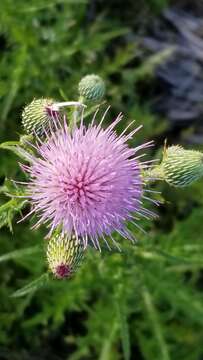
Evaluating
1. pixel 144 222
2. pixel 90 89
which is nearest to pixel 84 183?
pixel 90 89

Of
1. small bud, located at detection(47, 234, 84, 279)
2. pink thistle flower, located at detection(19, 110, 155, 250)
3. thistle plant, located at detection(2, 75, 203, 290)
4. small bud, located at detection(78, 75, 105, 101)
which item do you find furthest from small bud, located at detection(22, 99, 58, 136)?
small bud, located at detection(47, 234, 84, 279)

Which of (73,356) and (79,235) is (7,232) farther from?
(79,235)

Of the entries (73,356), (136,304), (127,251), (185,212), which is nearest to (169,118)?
(185,212)

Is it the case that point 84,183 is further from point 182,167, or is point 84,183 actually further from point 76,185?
point 182,167

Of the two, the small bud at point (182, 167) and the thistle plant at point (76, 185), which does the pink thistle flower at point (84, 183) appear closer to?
the thistle plant at point (76, 185)

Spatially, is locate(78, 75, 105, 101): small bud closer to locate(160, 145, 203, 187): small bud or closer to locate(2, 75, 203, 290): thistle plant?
locate(2, 75, 203, 290): thistle plant
